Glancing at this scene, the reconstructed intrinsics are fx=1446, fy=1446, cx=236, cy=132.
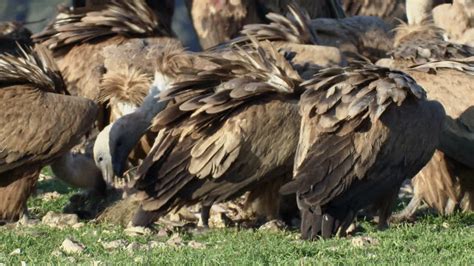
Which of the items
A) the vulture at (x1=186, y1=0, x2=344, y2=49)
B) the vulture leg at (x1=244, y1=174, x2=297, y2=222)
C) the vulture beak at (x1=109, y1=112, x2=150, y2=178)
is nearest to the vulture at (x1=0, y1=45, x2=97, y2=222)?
the vulture beak at (x1=109, y1=112, x2=150, y2=178)

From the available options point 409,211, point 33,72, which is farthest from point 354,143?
point 33,72

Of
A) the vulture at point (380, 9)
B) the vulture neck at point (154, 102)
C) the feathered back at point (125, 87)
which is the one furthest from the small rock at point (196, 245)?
the vulture at point (380, 9)

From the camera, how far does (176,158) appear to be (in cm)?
919

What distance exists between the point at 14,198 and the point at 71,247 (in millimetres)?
2122

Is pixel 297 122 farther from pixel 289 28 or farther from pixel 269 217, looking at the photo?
pixel 289 28

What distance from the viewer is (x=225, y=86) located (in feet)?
30.1

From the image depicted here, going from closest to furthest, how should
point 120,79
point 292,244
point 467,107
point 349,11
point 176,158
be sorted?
point 292,244, point 176,158, point 467,107, point 120,79, point 349,11

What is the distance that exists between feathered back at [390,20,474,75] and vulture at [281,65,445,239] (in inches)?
45.9

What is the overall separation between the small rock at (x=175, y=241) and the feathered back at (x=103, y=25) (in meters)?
3.55

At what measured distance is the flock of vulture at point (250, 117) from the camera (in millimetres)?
8602

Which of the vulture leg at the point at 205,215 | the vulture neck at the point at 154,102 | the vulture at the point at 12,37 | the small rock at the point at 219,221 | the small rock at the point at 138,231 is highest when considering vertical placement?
the vulture neck at the point at 154,102

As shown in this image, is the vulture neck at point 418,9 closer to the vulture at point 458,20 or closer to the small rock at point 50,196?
the vulture at point 458,20

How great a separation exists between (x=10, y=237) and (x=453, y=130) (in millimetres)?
3091

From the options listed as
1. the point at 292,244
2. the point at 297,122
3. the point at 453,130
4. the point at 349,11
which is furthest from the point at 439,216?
the point at 349,11
